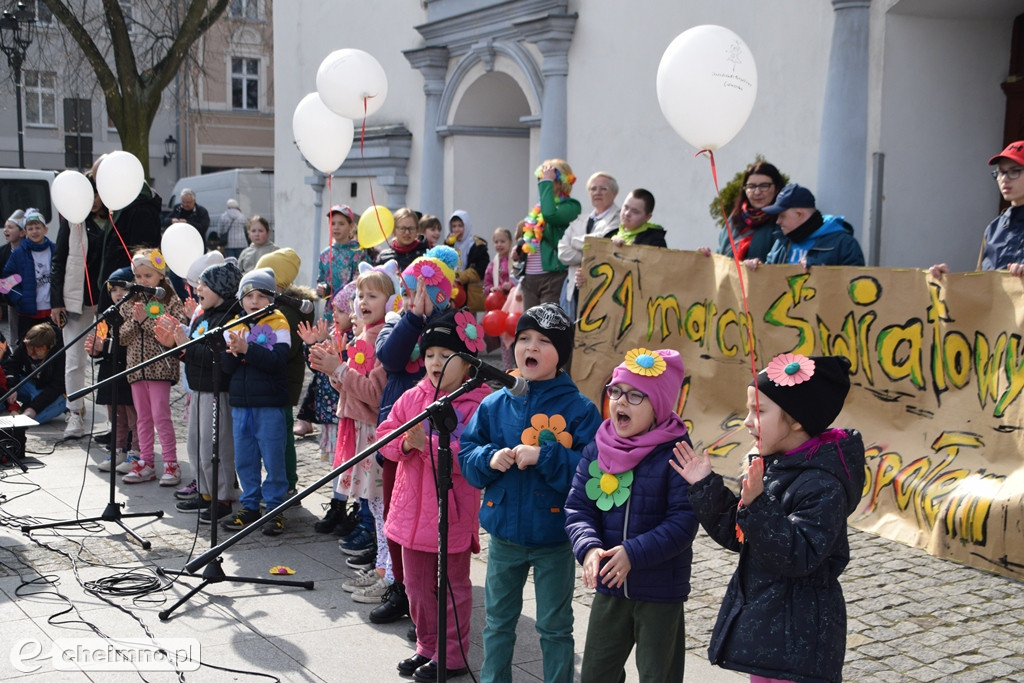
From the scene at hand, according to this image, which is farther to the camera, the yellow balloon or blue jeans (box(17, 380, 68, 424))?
blue jeans (box(17, 380, 68, 424))

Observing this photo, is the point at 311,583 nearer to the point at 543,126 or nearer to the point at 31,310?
the point at 31,310

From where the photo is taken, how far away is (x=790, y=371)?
3318mm

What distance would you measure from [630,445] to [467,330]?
131 cm

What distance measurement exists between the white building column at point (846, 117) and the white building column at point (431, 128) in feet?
22.9

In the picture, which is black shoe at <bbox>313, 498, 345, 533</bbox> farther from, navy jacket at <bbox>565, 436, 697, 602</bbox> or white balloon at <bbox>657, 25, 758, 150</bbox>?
navy jacket at <bbox>565, 436, 697, 602</bbox>

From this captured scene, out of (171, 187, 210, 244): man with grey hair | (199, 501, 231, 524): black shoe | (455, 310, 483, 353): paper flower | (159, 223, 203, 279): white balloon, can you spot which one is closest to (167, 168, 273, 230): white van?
(171, 187, 210, 244): man with grey hair

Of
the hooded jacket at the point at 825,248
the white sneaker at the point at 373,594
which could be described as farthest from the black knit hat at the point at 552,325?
the hooded jacket at the point at 825,248

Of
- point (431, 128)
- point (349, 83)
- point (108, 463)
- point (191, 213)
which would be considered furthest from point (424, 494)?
point (191, 213)

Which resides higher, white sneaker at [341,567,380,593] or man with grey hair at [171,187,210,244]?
man with grey hair at [171,187,210,244]

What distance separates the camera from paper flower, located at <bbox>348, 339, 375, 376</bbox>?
589 cm

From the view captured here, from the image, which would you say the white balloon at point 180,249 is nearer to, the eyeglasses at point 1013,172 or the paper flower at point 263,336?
the paper flower at point 263,336

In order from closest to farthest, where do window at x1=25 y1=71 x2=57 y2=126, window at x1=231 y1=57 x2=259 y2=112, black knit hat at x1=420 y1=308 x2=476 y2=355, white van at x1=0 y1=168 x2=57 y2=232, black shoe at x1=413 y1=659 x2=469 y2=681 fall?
black shoe at x1=413 y1=659 x2=469 y2=681 < black knit hat at x1=420 y1=308 x2=476 y2=355 < white van at x1=0 y1=168 x2=57 y2=232 < window at x1=25 y1=71 x2=57 y2=126 < window at x1=231 y1=57 x2=259 y2=112

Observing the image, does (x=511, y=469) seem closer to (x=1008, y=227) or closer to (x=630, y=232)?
(x=1008, y=227)

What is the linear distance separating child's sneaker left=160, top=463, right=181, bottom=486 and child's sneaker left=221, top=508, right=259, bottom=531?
4.23ft
